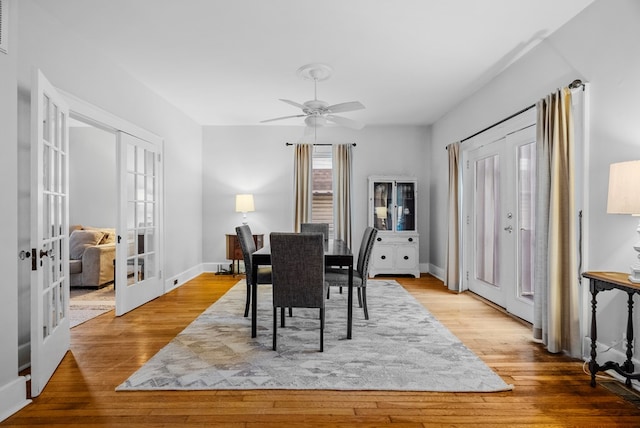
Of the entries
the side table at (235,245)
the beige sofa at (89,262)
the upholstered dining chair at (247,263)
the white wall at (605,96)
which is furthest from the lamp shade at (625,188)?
the beige sofa at (89,262)

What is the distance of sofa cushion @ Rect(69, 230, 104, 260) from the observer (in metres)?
5.46

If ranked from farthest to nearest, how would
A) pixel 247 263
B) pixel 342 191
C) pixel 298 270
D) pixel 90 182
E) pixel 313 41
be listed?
pixel 90 182, pixel 342 191, pixel 247 263, pixel 313 41, pixel 298 270

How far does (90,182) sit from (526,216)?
7.06m

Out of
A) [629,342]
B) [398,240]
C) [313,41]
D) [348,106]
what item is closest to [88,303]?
[348,106]

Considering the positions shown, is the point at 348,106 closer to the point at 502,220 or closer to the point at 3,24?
the point at 502,220

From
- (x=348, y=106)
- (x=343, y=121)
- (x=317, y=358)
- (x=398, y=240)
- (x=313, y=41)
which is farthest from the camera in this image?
(x=398, y=240)

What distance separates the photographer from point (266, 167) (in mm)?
6703

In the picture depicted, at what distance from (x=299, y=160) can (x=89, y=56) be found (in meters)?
3.65

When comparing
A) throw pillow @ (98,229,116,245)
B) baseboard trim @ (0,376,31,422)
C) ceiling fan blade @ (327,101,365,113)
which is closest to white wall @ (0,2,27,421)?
baseboard trim @ (0,376,31,422)

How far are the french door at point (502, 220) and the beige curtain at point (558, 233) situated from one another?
0.65 meters

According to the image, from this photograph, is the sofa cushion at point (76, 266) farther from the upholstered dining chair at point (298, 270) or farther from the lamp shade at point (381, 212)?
the lamp shade at point (381, 212)

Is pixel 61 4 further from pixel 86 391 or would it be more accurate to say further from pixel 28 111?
pixel 86 391

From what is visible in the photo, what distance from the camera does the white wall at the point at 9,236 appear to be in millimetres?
2072

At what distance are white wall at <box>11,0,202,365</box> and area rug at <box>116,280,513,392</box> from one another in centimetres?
113
